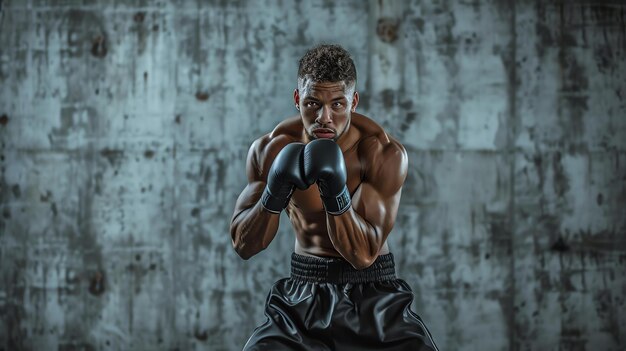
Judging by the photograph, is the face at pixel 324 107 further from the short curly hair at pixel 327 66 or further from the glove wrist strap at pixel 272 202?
the glove wrist strap at pixel 272 202

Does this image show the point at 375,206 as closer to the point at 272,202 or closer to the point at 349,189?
the point at 349,189

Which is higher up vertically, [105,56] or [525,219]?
[105,56]

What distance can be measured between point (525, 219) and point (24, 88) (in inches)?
178

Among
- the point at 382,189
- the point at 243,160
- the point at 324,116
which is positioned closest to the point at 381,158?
the point at 382,189

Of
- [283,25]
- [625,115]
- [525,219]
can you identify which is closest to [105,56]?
[283,25]

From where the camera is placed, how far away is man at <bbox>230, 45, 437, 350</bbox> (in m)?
3.18

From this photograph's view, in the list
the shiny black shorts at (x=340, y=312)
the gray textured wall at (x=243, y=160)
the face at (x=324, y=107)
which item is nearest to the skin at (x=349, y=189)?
the face at (x=324, y=107)

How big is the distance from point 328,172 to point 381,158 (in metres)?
0.58

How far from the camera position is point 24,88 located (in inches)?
246

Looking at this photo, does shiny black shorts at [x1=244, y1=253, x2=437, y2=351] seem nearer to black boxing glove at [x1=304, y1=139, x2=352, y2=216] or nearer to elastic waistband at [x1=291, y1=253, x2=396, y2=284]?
elastic waistband at [x1=291, y1=253, x2=396, y2=284]

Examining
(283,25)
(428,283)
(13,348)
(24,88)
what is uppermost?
(283,25)

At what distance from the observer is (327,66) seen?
335cm

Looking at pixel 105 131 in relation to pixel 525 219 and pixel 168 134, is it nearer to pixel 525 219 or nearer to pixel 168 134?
pixel 168 134

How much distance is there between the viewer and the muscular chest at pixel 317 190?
11.7 feet
